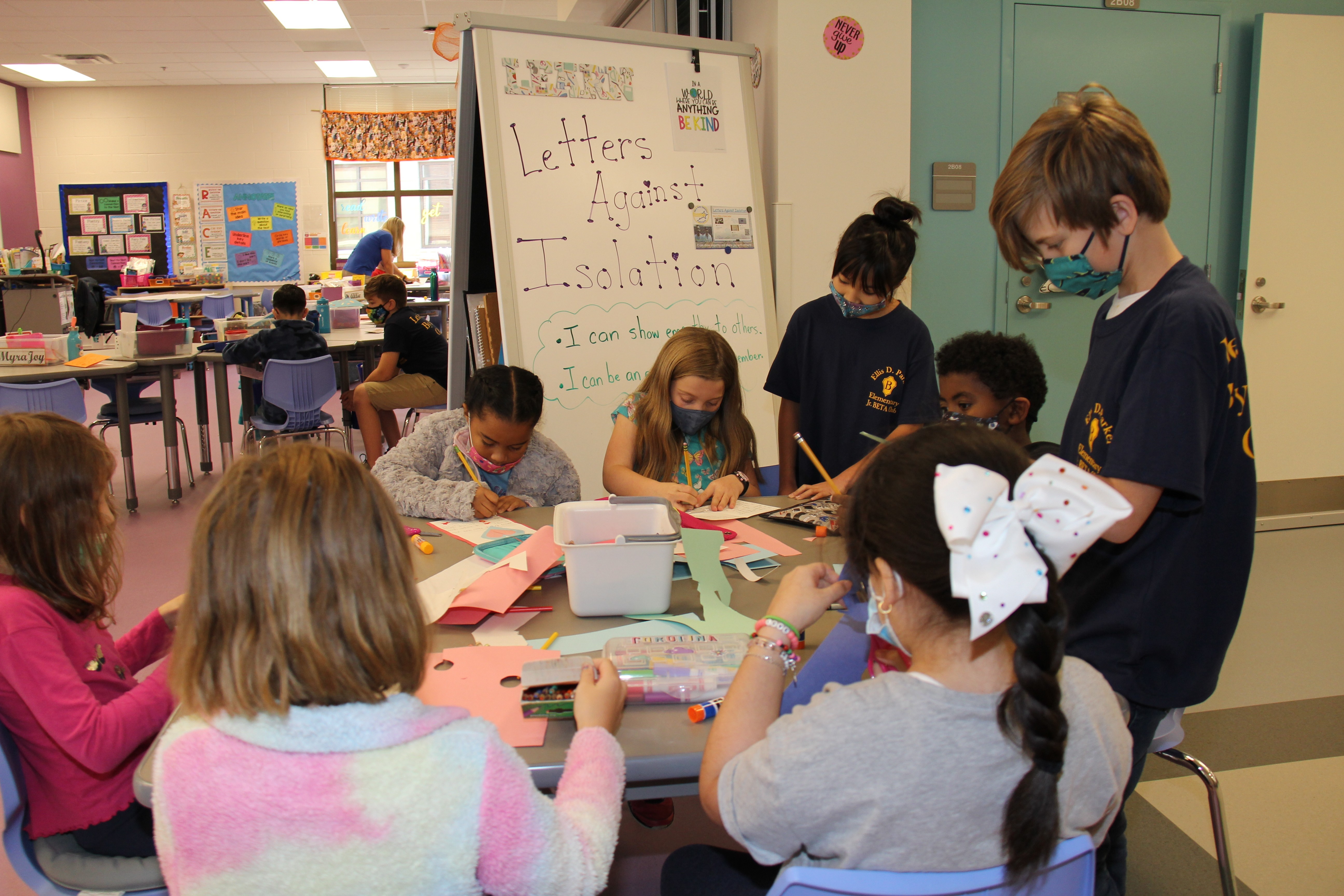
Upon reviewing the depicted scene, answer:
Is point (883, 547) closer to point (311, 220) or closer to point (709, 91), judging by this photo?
point (709, 91)

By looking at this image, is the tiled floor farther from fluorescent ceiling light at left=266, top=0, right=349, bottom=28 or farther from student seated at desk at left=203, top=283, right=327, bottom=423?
fluorescent ceiling light at left=266, top=0, right=349, bottom=28

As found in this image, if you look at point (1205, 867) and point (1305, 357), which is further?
point (1305, 357)

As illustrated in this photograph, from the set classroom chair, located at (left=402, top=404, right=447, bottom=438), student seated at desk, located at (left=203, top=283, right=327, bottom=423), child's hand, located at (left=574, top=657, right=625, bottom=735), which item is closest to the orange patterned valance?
classroom chair, located at (left=402, top=404, right=447, bottom=438)

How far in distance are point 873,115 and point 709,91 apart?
72 cm

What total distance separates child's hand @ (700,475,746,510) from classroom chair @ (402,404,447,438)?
3029mm

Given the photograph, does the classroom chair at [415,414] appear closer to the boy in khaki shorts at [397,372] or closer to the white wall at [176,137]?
the boy in khaki shorts at [397,372]

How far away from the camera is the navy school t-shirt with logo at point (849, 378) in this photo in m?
2.25

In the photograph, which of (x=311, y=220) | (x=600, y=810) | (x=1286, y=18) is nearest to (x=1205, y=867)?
(x=600, y=810)

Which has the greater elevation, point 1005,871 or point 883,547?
point 883,547

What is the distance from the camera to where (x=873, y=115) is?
3.27 meters

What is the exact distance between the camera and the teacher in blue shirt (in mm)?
7273

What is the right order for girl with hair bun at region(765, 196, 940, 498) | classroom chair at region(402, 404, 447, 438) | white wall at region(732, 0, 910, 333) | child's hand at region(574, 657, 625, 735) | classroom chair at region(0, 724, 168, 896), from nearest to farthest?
child's hand at region(574, 657, 625, 735)
classroom chair at region(0, 724, 168, 896)
girl with hair bun at region(765, 196, 940, 498)
white wall at region(732, 0, 910, 333)
classroom chair at region(402, 404, 447, 438)

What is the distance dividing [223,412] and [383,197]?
5466mm

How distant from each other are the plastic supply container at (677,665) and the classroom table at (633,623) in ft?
0.05
